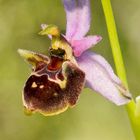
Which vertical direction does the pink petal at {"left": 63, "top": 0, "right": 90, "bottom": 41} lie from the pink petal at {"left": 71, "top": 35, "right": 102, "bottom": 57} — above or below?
above

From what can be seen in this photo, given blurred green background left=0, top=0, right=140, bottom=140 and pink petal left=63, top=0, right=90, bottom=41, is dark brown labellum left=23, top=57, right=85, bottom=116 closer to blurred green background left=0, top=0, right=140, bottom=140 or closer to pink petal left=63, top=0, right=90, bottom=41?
pink petal left=63, top=0, right=90, bottom=41

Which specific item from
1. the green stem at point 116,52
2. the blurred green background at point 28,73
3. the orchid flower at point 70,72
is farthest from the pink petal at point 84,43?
the blurred green background at point 28,73

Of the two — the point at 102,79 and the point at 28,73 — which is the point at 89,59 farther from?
the point at 28,73

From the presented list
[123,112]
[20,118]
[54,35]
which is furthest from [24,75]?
[54,35]

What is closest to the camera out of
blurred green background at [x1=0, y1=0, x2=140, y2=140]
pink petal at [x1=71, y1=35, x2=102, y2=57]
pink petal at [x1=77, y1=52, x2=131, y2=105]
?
pink petal at [x1=77, y1=52, x2=131, y2=105]

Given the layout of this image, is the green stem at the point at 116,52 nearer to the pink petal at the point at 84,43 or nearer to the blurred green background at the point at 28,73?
the pink petal at the point at 84,43

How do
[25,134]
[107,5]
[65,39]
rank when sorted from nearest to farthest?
1. [107,5]
2. [65,39]
3. [25,134]

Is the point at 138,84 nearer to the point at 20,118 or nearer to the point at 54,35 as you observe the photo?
the point at 20,118

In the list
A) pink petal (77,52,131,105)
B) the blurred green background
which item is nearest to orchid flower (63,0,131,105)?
pink petal (77,52,131,105)
